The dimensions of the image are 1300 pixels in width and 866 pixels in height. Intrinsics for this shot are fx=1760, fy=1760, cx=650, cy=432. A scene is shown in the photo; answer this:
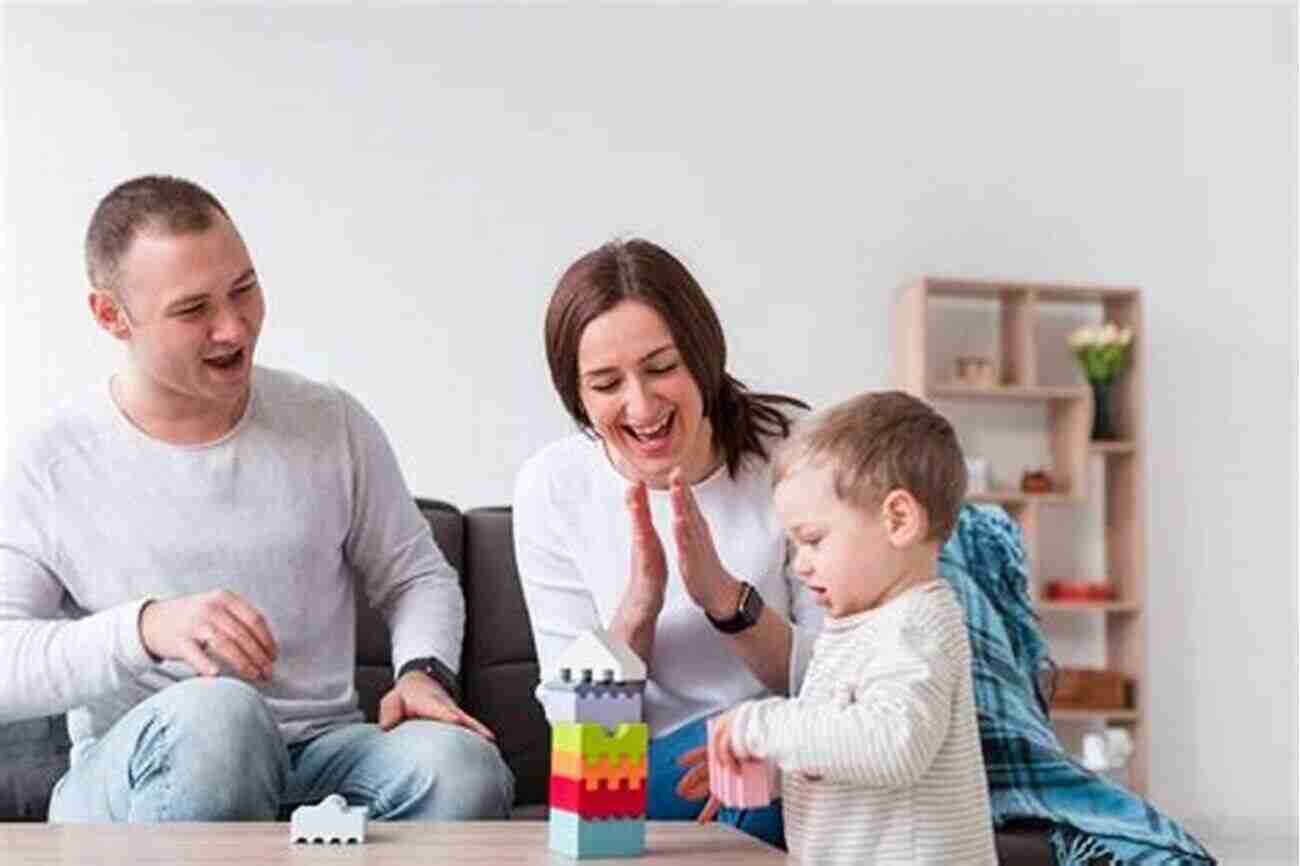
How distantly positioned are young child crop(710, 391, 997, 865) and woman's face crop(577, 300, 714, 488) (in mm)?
313

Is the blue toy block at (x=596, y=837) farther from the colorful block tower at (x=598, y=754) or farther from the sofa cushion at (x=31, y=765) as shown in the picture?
the sofa cushion at (x=31, y=765)

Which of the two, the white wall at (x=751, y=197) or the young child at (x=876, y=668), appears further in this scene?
the white wall at (x=751, y=197)

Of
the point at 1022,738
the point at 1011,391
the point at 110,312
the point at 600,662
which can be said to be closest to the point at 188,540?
the point at 110,312

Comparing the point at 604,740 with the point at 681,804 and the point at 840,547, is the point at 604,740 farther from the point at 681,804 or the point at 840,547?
the point at 681,804

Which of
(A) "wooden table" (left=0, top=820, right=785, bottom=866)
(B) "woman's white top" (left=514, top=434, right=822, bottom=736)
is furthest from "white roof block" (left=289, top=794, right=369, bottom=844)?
(B) "woman's white top" (left=514, top=434, right=822, bottom=736)

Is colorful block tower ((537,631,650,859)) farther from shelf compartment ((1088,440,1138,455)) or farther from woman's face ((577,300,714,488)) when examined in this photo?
shelf compartment ((1088,440,1138,455))

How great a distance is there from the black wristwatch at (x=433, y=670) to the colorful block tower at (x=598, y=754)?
20.0 inches

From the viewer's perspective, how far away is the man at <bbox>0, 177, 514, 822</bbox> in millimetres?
1870

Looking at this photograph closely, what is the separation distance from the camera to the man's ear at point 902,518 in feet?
5.15

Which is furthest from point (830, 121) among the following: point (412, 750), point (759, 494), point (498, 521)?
point (412, 750)

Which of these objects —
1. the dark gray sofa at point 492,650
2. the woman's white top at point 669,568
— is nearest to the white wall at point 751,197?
the dark gray sofa at point 492,650

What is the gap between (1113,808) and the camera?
201 centimetres

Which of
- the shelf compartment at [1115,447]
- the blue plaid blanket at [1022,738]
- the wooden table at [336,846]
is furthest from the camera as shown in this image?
the shelf compartment at [1115,447]

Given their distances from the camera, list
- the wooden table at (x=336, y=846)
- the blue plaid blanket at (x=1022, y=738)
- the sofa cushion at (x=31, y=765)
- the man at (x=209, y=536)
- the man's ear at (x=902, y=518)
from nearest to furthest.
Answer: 1. the wooden table at (x=336, y=846)
2. the man's ear at (x=902, y=518)
3. the man at (x=209, y=536)
4. the blue plaid blanket at (x=1022, y=738)
5. the sofa cushion at (x=31, y=765)
